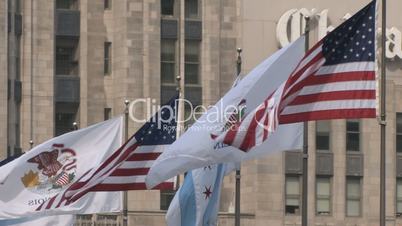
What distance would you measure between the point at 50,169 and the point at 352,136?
27.4m

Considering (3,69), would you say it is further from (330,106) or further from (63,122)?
(330,106)

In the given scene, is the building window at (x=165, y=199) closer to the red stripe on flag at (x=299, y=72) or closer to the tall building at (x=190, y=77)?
the tall building at (x=190, y=77)

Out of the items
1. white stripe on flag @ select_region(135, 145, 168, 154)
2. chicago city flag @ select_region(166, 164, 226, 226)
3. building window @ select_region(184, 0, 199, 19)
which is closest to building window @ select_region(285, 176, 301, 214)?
building window @ select_region(184, 0, 199, 19)

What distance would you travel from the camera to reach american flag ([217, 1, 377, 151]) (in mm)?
32375

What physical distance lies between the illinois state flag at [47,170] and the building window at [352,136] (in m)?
26.5

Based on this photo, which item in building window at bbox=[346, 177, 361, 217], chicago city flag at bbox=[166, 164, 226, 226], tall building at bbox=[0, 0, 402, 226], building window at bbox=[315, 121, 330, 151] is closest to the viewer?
chicago city flag at bbox=[166, 164, 226, 226]

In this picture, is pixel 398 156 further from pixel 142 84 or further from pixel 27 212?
pixel 27 212

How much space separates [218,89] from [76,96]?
5.55 m

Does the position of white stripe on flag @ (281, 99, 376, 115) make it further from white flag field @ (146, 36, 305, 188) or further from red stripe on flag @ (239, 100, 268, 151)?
white flag field @ (146, 36, 305, 188)

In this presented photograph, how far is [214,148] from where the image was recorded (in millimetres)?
33156

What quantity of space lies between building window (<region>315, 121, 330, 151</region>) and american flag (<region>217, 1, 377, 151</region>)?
35.2 metres

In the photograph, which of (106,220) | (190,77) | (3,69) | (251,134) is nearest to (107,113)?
(190,77)

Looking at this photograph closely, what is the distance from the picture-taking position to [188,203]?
138ft

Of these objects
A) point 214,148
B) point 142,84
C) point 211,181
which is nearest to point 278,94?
point 214,148
